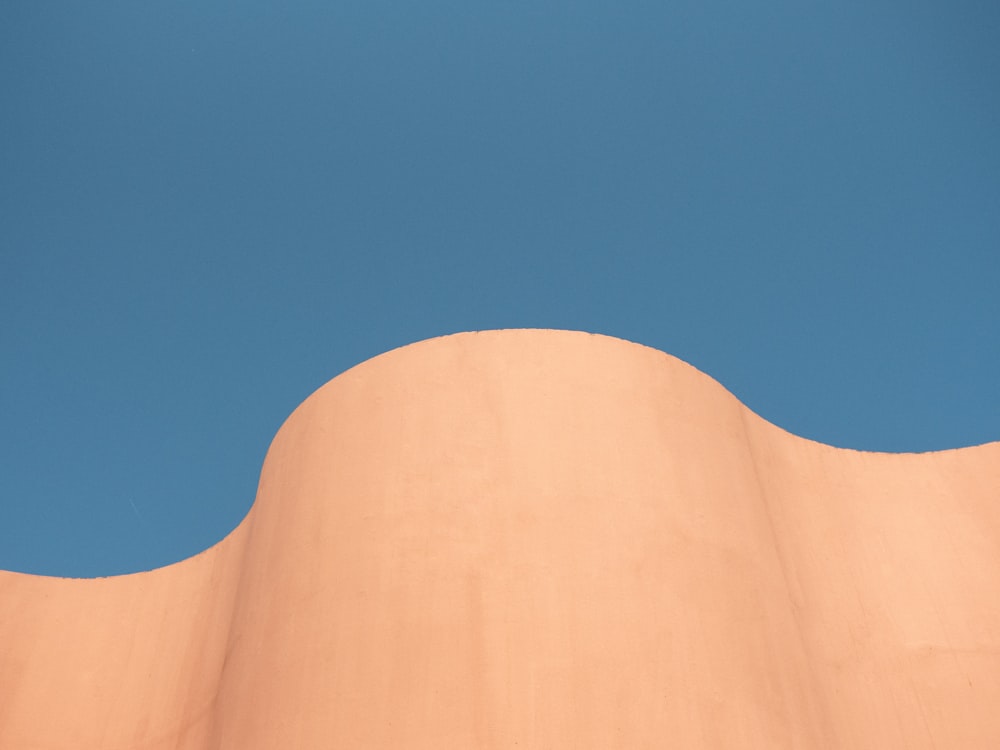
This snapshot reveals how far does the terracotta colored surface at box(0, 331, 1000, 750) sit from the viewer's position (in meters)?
5.34

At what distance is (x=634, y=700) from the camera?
17.1 feet

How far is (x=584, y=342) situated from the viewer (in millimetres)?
6754

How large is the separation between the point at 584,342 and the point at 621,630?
211 centimetres

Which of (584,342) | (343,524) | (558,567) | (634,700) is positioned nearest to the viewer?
(634,700)

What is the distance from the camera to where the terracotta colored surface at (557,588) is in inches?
210

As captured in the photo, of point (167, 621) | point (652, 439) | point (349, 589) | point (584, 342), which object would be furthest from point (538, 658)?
point (167, 621)

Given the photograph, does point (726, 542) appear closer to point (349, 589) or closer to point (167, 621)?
point (349, 589)

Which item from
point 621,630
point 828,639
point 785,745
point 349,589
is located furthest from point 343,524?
point 828,639

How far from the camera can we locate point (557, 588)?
5.55 metres

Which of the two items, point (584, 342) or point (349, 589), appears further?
point (584, 342)

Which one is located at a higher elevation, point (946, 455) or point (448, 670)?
point (946, 455)

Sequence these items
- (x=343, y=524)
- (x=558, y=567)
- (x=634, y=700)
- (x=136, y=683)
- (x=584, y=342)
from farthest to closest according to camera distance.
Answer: (x=136, y=683) → (x=584, y=342) → (x=343, y=524) → (x=558, y=567) → (x=634, y=700)

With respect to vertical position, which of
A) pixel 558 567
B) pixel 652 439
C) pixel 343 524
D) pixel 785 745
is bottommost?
pixel 785 745

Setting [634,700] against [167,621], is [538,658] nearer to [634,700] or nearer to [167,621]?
[634,700]
